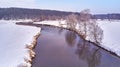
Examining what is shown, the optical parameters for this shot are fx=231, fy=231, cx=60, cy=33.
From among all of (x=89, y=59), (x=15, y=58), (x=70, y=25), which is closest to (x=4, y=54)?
(x=15, y=58)

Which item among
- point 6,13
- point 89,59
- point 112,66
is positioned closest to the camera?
point 112,66

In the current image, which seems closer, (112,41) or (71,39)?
(112,41)

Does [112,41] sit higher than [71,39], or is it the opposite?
[112,41]

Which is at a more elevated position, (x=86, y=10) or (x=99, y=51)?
(x=86, y=10)

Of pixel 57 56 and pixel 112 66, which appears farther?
pixel 57 56

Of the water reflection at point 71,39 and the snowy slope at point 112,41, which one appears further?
the water reflection at point 71,39

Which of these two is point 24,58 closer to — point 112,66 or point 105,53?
point 112,66

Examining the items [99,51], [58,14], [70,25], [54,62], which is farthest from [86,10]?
[58,14]

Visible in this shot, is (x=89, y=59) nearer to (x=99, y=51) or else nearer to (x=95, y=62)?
(x=95, y=62)

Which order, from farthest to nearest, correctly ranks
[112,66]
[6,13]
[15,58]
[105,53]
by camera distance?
[6,13]
[105,53]
[15,58]
[112,66]

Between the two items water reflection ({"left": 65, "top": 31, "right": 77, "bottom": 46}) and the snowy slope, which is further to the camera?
water reflection ({"left": 65, "top": 31, "right": 77, "bottom": 46})
